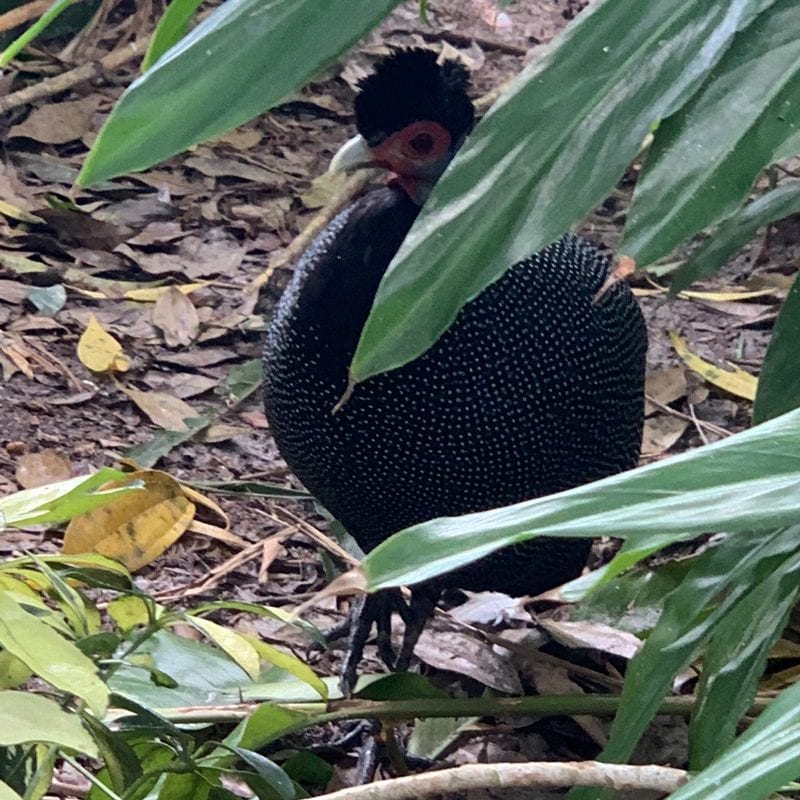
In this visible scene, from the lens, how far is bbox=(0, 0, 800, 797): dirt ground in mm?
1466

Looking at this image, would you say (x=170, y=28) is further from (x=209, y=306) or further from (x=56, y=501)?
(x=209, y=306)

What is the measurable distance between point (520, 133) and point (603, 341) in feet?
2.62

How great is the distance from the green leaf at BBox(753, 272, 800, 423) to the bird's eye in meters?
0.63

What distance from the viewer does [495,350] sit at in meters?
1.17

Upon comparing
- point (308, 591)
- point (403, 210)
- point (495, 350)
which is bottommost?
point (308, 591)

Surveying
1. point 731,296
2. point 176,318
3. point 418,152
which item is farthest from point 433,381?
point 731,296

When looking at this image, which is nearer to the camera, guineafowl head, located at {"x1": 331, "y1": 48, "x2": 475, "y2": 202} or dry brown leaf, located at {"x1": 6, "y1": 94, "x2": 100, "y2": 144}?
guineafowl head, located at {"x1": 331, "y1": 48, "x2": 475, "y2": 202}

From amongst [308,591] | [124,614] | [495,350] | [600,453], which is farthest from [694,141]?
[308,591]

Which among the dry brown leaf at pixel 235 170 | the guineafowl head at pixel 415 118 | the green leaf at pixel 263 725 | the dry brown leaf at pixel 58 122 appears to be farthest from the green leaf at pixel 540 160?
the dry brown leaf at pixel 58 122

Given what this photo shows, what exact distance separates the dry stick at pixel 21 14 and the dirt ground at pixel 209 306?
307 millimetres

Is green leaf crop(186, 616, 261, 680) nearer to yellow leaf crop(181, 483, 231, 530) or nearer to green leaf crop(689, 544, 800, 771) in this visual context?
green leaf crop(689, 544, 800, 771)

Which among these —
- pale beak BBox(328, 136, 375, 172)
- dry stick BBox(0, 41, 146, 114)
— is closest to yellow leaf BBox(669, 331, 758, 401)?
pale beak BBox(328, 136, 375, 172)

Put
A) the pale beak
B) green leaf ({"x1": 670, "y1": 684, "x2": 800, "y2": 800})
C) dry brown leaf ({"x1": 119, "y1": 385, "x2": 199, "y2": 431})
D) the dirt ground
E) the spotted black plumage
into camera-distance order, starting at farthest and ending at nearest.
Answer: dry brown leaf ({"x1": 119, "y1": 385, "x2": 199, "y2": 431}) → the dirt ground → the pale beak → the spotted black plumage → green leaf ({"x1": 670, "y1": 684, "x2": 800, "y2": 800})

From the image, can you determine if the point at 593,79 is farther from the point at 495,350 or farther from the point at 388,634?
the point at 388,634
